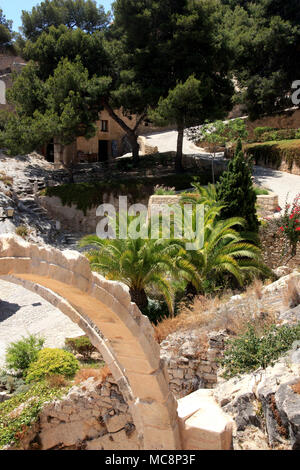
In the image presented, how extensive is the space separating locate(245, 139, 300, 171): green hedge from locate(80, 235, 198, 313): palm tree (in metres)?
10.9

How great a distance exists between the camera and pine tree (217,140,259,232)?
12594mm

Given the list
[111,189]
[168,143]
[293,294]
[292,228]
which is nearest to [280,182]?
[292,228]

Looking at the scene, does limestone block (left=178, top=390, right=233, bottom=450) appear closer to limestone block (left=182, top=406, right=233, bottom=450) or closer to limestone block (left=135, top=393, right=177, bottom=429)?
limestone block (left=182, top=406, right=233, bottom=450)

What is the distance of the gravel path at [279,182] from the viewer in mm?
16641

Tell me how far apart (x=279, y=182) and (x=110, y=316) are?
16.2 meters

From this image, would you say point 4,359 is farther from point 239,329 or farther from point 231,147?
point 231,147

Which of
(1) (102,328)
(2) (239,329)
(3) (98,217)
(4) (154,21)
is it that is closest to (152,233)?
(2) (239,329)

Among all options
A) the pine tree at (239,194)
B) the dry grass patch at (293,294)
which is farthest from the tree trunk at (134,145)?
the dry grass patch at (293,294)

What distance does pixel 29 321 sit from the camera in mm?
11672

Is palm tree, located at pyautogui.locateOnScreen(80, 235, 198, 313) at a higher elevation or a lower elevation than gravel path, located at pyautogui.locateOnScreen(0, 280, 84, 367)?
higher

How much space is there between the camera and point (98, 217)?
63.4ft

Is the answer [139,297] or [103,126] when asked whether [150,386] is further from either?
[103,126]

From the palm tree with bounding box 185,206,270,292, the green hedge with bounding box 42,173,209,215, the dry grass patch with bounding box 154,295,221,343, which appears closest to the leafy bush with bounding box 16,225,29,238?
the green hedge with bounding box 42,173,209,215

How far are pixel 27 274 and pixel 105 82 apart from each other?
57.2 ft
